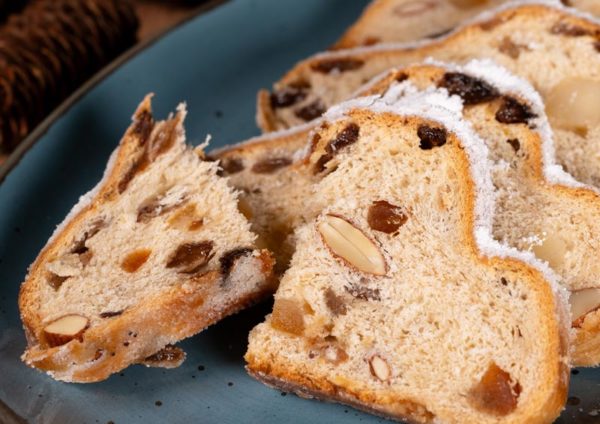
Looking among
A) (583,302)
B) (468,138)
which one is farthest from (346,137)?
(583,302)

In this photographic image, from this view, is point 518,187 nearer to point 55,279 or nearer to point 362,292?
point 362,292

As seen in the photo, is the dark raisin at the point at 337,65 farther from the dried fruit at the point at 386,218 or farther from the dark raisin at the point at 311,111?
the dried fruit at the point at 386,218

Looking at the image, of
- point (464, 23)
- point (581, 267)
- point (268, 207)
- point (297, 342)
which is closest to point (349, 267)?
point (297, 342)

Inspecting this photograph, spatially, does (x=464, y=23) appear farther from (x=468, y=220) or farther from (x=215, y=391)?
(x=215, y=391)

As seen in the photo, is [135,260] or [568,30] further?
[568,30]

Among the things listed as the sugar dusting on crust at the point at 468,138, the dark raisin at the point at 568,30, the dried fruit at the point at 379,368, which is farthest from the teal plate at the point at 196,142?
the dark raisin at the point at 568,30

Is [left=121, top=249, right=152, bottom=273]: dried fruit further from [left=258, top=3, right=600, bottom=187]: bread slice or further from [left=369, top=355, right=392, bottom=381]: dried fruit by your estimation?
[left=258, top=3, right=600, bottom=187]: bread slice
